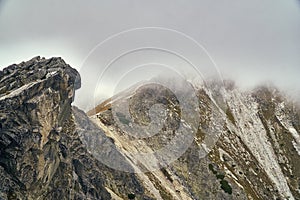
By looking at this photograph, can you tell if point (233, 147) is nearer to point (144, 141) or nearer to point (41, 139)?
point (144, 141)

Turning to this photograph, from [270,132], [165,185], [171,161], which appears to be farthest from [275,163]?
[165,185]

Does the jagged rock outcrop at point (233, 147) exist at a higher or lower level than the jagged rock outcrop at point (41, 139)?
higher

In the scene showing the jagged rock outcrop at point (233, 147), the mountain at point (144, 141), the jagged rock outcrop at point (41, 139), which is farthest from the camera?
the jagged rock outcrop at point (233, 147)

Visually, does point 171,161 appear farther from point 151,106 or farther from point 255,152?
point 255,152

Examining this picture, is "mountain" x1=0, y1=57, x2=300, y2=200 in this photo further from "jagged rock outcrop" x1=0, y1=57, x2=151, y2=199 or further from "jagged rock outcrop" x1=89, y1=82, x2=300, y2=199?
"jagged rock outcrop" x1=89, y1=82, x2=300, y2=199

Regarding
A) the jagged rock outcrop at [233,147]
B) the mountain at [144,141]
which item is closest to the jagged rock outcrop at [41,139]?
the mountain at [144,141]

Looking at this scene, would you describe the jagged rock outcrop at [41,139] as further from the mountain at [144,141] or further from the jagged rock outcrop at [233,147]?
the jagged rock outcrop at [233,147]

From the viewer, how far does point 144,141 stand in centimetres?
10962

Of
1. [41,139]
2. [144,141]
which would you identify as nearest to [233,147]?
[144,141]

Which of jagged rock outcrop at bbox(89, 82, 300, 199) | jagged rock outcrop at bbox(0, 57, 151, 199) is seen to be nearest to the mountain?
jagged rock outcrop at bbox(0, 57, 151, 199)

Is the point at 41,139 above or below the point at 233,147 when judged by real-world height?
below

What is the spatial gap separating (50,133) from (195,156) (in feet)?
232

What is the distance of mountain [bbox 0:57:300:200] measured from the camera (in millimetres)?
48062

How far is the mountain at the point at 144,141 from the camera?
1892 inches
